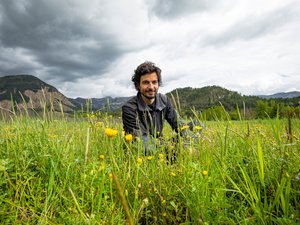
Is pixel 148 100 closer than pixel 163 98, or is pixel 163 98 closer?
pixel 148 100

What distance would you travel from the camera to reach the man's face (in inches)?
191

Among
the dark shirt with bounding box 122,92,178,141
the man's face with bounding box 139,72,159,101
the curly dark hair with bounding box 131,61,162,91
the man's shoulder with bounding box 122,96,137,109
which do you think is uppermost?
the curly dark hair with bounding box 131,61,162,91

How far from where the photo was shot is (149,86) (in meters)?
4.86

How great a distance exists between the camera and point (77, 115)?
3.69 metres

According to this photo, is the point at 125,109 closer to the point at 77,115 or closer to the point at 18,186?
the point at 77,115

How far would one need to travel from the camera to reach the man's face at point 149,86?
191 inches

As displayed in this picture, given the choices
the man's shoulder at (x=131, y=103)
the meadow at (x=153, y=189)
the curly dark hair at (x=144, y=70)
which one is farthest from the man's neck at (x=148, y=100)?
the meadow at (x=153, y=189)

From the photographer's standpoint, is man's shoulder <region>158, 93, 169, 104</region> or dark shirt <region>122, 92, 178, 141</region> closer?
dark shirt <region>122, 92, 178, 141</region>

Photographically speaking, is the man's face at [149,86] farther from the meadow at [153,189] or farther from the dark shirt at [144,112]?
the meadow at [153,189]

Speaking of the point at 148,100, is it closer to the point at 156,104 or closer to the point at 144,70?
the point at 156,104

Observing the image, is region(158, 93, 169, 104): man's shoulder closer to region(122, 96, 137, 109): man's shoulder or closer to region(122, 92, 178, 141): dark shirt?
region(122, 92, 178, 141): dark shirt

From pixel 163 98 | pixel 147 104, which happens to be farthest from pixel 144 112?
pixel 163 98

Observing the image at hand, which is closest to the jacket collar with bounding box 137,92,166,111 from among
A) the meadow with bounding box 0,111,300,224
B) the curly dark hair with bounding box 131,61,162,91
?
the curly dark hair with bounding box 131,61,162,91

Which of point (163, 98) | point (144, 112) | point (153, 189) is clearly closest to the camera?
point (153, 189)
